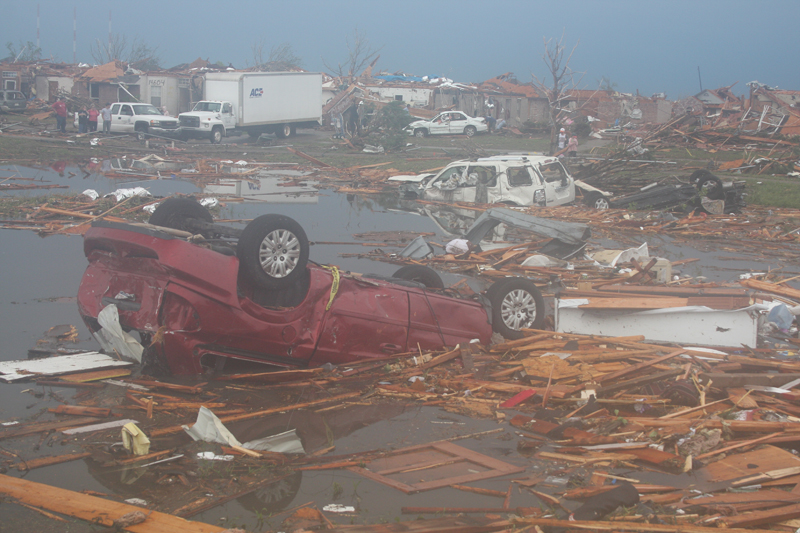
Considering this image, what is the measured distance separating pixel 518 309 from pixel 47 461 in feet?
17.9

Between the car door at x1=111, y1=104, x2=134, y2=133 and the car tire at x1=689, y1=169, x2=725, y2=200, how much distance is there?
1118 inches

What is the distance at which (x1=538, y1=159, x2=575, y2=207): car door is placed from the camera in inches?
710

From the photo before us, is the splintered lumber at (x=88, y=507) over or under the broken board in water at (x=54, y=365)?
Answer: under

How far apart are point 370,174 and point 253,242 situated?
19.8m

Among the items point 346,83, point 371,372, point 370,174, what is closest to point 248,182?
point 370,174

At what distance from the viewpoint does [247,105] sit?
36.1 metres

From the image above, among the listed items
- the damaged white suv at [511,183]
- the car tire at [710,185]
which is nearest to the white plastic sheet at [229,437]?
the damaged white suv at [511,183]

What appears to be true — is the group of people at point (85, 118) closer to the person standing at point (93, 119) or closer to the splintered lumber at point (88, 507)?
the person standing at point (93, 119)

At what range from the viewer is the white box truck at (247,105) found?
35.4 meters

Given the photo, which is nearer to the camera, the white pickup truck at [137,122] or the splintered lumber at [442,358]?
the splintered lumber at [442,358]

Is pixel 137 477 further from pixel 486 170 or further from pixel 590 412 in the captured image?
pixel 486 170

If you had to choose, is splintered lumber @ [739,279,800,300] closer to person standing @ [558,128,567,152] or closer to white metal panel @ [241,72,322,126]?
person standing @ [558,128,567,152]

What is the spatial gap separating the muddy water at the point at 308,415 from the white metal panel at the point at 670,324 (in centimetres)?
289

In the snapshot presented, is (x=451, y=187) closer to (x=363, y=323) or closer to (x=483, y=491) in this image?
(x=363, y=323)
